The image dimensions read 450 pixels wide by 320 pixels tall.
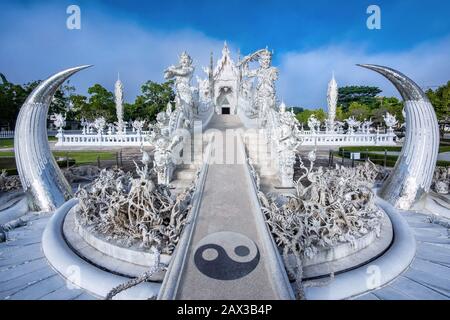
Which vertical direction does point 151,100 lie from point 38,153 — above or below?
above

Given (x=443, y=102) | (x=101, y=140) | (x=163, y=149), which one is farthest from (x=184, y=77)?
(x=443, y=102)

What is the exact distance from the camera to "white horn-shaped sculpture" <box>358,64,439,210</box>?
7.81 metres

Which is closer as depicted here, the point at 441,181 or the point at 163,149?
the point at 163,149

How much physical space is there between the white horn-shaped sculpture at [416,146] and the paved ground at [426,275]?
1.74 meters

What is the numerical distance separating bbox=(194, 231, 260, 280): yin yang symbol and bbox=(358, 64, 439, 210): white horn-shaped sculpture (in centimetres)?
588

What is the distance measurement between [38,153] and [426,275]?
924cm

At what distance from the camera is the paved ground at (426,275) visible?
4004 mm

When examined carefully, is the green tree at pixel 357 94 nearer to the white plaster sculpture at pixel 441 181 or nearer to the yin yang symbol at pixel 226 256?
the white plaster sculpture at pixel 441 181

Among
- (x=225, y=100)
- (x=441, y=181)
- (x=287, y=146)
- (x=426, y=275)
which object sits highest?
(x=225, y=100)

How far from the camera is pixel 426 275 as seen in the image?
4.54 m

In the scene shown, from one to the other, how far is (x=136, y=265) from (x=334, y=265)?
3.12 metres

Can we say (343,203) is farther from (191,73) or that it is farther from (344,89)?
(344,89)

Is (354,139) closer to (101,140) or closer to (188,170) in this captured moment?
(188,170)
